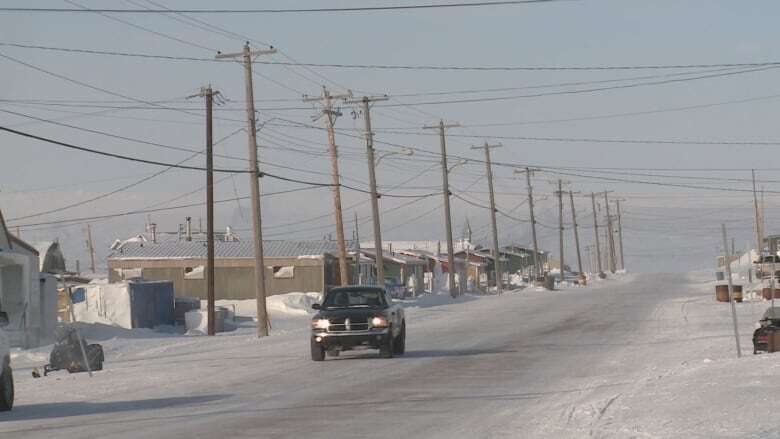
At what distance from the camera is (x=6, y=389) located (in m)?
18.9

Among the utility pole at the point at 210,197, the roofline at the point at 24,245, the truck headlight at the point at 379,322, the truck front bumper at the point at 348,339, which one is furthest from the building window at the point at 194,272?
the truck headlight at the point at 379,322

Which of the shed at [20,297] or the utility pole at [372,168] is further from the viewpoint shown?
the utility pole at [372,168]

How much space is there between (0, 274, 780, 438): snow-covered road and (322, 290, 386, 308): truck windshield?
1273 mm

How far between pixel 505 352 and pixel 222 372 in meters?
7.31

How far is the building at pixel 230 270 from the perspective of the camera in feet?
277

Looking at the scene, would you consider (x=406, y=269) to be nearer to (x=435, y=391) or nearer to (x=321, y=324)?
(x=321, y=324)

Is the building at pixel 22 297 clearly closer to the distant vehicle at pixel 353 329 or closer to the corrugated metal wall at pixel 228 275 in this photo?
the distant vehicle at pixel 353 329

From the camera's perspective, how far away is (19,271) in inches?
1389

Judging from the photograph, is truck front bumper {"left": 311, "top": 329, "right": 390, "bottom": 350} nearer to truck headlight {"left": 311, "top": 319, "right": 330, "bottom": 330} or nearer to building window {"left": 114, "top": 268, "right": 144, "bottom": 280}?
truck headlight {"left": 311, "top": 319, "right": 330, "bottom": 330}

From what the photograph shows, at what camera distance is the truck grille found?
2925 centimetres

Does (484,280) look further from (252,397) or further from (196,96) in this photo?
(252,397)

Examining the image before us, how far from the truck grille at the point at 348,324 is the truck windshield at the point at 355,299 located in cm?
97

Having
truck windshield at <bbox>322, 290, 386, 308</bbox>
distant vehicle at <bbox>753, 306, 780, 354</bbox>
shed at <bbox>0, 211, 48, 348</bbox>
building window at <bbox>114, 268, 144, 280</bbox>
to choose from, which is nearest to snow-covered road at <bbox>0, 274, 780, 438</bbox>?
distant vehicle at <bbox>753, 306, 780, 354</bbox>

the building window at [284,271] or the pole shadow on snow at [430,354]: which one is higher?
the building window at [284,271]
